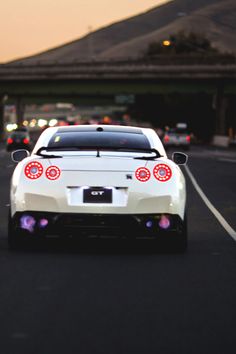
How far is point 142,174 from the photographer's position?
468 inches

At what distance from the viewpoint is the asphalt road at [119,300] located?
704 centimetres

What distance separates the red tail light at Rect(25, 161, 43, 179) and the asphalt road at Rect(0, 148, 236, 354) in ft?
2.85

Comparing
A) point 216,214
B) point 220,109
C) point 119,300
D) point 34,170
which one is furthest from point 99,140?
point 220,109

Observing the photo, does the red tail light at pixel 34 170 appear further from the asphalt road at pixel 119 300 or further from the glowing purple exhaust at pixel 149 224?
the glowing purple exhaust at pixel 149 224

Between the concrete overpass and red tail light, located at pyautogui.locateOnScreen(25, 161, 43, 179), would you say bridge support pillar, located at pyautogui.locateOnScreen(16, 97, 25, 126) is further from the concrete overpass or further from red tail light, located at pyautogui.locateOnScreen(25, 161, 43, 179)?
red tail light, located at pyautogui.locateOnScreen(25, 161, 43, 179)

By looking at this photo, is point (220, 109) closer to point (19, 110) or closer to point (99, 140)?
point (19, 110)

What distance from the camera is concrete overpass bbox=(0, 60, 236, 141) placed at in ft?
330

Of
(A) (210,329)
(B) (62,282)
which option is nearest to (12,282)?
(B) (62,282)

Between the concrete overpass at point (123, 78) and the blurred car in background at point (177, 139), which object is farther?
the concrete overpass at point (123, 78)

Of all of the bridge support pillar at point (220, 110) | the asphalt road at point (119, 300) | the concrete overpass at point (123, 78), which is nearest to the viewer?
the asphalt road at point (119, 300)

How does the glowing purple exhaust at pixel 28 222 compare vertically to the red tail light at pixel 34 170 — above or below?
below

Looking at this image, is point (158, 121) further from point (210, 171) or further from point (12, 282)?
point (12, 282)

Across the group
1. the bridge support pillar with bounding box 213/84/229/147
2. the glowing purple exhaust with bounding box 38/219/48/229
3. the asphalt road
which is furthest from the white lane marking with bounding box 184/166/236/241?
the bridge support pillar with bounding box 213/84/229/147

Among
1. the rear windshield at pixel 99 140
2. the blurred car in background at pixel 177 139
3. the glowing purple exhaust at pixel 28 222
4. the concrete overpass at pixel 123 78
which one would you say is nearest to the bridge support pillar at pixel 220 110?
the concrete overpass at pixel 123 78
